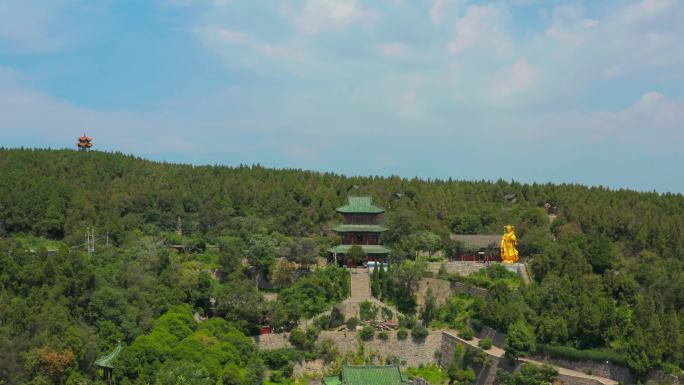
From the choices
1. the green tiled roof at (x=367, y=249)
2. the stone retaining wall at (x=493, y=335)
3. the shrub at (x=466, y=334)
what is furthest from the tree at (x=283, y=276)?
the stone retaining wall at (x=493, y=335)

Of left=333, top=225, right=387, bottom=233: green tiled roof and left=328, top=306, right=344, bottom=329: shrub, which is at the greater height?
left=333, top=225, right=387, bottom=233: green tiled roof

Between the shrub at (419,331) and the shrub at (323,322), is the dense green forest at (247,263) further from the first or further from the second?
→ the shrub at (419,331)

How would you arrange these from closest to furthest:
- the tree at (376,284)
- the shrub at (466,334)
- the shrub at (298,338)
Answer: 1. the shrub at (298,338)
2. the shrub at (466,334)
3. the tree at (376,284)

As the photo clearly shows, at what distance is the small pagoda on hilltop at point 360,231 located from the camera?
43281mm

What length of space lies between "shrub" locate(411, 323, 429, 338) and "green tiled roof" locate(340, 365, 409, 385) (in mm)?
4015

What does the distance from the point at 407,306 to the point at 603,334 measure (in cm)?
911

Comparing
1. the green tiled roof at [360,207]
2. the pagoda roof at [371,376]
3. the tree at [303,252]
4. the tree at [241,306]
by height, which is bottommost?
the pagoda roof at [371,376]

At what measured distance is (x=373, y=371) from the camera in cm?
3219

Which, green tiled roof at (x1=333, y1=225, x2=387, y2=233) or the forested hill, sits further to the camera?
the forested hill

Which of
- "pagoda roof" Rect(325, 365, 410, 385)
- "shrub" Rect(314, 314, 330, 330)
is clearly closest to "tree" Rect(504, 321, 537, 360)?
"pagoda roof" Rect(325, 365, 410, 385)

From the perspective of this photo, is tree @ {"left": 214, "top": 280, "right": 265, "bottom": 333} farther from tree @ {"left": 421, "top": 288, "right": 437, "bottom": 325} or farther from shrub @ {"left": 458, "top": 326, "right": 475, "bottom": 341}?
shrub @ {"left": 458, "top": 326, "right": 475, "bottom": 341}

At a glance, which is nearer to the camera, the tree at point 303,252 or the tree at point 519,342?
the tree at point 519,342

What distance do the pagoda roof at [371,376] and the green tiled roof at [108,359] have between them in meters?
7.42

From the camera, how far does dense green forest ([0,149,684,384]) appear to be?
30.8 m
